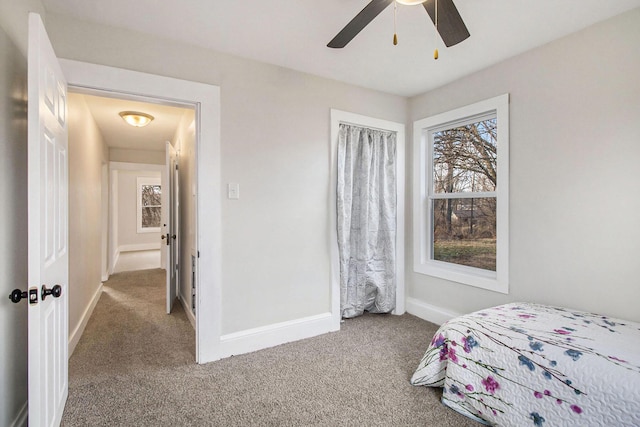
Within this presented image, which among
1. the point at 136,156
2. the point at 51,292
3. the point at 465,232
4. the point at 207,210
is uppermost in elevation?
the point at 136,156

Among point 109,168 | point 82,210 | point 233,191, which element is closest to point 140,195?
point 109,168

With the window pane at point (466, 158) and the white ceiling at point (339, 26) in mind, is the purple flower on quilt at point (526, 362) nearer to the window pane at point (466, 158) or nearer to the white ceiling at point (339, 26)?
the window pane at point (466, 158)

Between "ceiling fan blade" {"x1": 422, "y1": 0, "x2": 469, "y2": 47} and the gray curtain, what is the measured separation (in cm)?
146

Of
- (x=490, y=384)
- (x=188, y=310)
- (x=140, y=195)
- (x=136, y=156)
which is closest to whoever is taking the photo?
(x=490, y=384)

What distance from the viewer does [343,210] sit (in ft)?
9.80

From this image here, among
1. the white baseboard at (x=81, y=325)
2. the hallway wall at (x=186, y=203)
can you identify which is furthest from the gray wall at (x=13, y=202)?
the hallway wall at (x=186, y=203)

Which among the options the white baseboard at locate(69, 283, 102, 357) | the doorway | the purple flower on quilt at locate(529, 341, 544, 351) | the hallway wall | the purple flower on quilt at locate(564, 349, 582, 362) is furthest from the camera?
the hallway wall

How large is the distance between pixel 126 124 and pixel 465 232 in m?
4.65

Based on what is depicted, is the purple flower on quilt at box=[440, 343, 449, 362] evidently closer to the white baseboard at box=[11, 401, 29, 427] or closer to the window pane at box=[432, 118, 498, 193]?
the window pane at box=[432, 118, 498, 193]

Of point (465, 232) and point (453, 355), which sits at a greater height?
point (465, 232)

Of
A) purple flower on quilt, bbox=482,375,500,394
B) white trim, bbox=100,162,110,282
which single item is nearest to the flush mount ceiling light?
white trim, bbox=100,162,110,282

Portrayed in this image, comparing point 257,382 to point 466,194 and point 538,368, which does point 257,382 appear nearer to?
point 538,368

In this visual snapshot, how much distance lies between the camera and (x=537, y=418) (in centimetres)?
152

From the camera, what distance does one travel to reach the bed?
4.52ft
